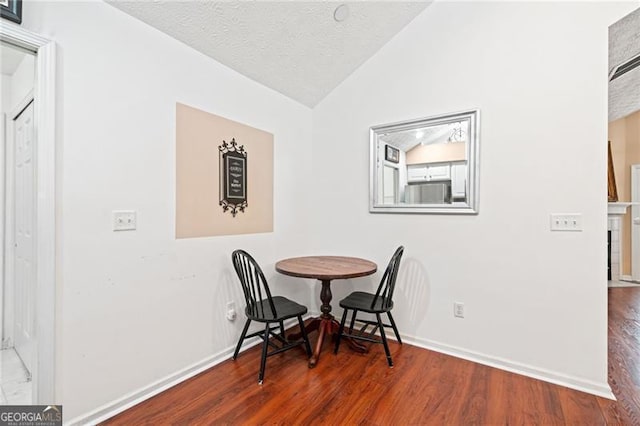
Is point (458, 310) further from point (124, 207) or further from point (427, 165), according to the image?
point (124, 207)

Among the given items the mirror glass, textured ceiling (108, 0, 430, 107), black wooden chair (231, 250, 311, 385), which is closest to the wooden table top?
black wooden chair (231, 250, 311, 385)

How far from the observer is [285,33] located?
7.63 feet

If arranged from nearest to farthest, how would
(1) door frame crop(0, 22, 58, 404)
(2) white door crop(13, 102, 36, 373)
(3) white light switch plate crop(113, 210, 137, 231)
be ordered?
1. (1) door frame crop(0, 22, 58, 404)
2. (3) white light switch plate crop(113, 210, 137, 231)
3. (2) white door crop(13, 102, 36, 373)

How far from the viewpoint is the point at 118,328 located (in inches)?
69.7

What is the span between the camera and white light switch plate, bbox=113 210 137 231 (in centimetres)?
175

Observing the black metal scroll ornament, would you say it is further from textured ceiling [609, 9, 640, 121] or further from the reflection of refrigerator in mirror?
textured ceiling [609, 9, 640, 121]

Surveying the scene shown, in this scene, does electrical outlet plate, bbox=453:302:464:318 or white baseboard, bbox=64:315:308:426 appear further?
electrical outlet plate, bbox=453:302:464:318

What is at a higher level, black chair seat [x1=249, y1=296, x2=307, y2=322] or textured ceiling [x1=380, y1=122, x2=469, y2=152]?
textured ceiling [x1=380, y1=122, x2=469, y2=152]

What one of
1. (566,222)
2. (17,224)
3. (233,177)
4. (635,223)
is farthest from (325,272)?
(635,223)

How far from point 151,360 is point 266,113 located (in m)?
2.15

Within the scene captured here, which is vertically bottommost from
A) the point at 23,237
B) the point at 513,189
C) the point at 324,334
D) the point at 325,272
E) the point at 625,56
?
the point at 324,334

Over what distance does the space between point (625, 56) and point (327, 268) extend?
308 centimetres

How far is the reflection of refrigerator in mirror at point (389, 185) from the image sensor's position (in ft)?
9.11

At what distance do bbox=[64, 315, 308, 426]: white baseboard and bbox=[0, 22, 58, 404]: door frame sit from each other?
26cm
